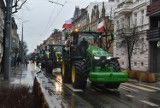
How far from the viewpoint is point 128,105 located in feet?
43.2

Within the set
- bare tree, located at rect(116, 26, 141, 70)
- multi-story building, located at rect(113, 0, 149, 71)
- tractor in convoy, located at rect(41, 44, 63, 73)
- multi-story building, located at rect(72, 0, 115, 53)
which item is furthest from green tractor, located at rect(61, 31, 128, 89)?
multi-story building, located at rect(72, 0, 115, 53)

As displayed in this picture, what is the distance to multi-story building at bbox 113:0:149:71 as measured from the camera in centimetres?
4319

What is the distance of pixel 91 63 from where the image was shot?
18312 mm

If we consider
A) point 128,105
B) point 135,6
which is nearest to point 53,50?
point 135,6

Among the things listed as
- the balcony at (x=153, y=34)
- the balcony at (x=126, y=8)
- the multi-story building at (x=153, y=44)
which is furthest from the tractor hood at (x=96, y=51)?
the balcony at (x=126, y=8)

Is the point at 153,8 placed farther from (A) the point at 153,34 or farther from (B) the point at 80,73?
(B) the point at 80,73

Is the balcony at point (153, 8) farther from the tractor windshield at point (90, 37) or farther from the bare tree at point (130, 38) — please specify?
the tractor windshield at point (90, 37)

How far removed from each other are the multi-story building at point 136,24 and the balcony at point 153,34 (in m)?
1.87

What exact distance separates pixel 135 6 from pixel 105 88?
29263 millimetres

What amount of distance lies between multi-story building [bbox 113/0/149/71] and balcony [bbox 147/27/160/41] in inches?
73.8

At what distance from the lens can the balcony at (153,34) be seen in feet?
126

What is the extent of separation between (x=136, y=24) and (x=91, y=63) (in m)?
28.9

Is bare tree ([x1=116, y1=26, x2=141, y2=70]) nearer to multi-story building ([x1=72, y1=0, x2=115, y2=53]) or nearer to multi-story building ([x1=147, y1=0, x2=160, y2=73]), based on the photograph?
multi-story building ([x1=147, y1=0, x2=160, y2=73])

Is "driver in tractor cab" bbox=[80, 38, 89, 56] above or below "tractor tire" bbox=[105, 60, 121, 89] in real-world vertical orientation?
above
